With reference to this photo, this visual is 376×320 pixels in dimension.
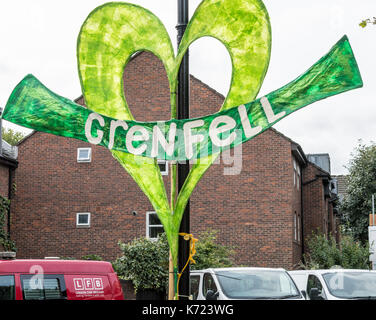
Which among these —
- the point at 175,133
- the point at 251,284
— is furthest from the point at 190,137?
the point at 251,284

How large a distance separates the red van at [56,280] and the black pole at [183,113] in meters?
3.39

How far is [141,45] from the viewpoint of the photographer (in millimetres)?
6520

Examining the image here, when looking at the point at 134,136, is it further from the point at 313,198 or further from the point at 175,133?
the point at 313,198

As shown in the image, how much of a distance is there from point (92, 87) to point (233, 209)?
18.1m

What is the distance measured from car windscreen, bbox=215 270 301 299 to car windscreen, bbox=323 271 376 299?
1113 mm

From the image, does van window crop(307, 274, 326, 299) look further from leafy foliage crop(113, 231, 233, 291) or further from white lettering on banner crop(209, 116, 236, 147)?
white lettering on banner crop(209, 116, 236, 147)

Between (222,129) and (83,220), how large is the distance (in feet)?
64.5

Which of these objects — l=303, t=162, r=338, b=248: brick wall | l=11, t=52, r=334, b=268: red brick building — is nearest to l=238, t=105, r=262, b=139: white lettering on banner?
l=11, t=52, r=334, b=268: red brick building

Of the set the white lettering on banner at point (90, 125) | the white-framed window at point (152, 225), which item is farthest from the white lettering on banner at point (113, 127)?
the white-framed window at point (152, 225)

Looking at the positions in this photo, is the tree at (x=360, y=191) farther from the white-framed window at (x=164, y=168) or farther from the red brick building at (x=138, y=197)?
the white-framed window at (x=164, y=168)

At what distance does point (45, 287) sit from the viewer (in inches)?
346

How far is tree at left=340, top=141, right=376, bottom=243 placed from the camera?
108ft

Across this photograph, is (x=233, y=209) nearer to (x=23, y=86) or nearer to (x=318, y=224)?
(x=318, y=224)
